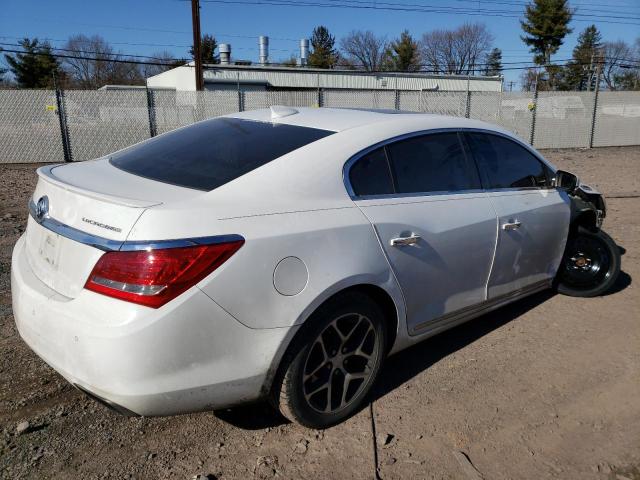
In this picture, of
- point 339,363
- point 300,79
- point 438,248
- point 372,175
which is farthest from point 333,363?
point 300,79

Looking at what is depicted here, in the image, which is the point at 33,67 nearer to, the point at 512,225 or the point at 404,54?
the point at 404,54

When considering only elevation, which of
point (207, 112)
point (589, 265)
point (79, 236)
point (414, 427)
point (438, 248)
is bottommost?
point (414, 427)

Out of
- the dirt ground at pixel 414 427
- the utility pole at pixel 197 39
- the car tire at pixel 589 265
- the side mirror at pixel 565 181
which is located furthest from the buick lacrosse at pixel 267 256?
the utility pole at pixel 197 39

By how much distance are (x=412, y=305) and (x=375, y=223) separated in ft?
1.86

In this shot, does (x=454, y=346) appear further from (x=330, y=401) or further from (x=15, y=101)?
(x=15, y=101)

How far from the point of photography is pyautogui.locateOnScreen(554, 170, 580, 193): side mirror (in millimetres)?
4062

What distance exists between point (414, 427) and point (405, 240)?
0.97 m

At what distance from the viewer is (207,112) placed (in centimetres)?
1606

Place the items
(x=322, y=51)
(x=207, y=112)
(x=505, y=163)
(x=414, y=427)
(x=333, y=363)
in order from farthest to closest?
1. (x=322, y=51)
2. (x=207, y=112)
3. (x=505, y=163)
4. (x=414, y=427)
5. (x=333, y=363)

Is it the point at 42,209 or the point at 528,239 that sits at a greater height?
the point at 42,209

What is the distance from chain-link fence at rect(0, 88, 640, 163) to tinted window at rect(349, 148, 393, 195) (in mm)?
12954

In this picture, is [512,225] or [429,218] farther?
[512,225]

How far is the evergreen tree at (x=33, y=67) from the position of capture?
50.8 metres

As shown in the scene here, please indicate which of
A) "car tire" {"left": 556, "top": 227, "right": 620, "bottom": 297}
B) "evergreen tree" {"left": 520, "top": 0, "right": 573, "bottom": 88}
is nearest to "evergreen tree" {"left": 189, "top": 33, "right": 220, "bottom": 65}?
"evergreen tree" {"left": 520, "top": 0, "right": 573, "bottom": 88}
